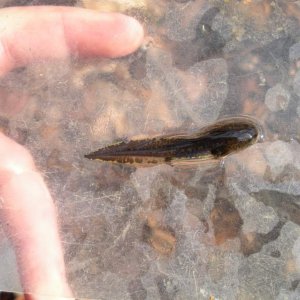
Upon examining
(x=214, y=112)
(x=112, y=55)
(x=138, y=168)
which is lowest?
(x=138, y=168)

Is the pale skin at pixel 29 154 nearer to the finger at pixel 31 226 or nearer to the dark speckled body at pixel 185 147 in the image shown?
the finger at pixel 31 226

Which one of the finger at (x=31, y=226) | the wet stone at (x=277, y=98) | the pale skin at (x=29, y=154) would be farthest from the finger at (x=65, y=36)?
the wet stone at (x=277, y=98)

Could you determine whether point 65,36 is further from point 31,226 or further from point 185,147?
point 31,226

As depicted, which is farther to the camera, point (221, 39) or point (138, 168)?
point (221, 39)

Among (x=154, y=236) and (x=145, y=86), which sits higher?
(x=145, y=86)

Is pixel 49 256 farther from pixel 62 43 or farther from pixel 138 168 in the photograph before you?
pixel 62 43

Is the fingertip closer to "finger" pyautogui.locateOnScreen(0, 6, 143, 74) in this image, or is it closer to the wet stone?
"finger" pyautogui.locateOnScreen(0, 6, 143, 74)

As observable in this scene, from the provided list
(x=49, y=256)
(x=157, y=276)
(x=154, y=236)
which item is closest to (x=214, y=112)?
(x=154, y=236)
